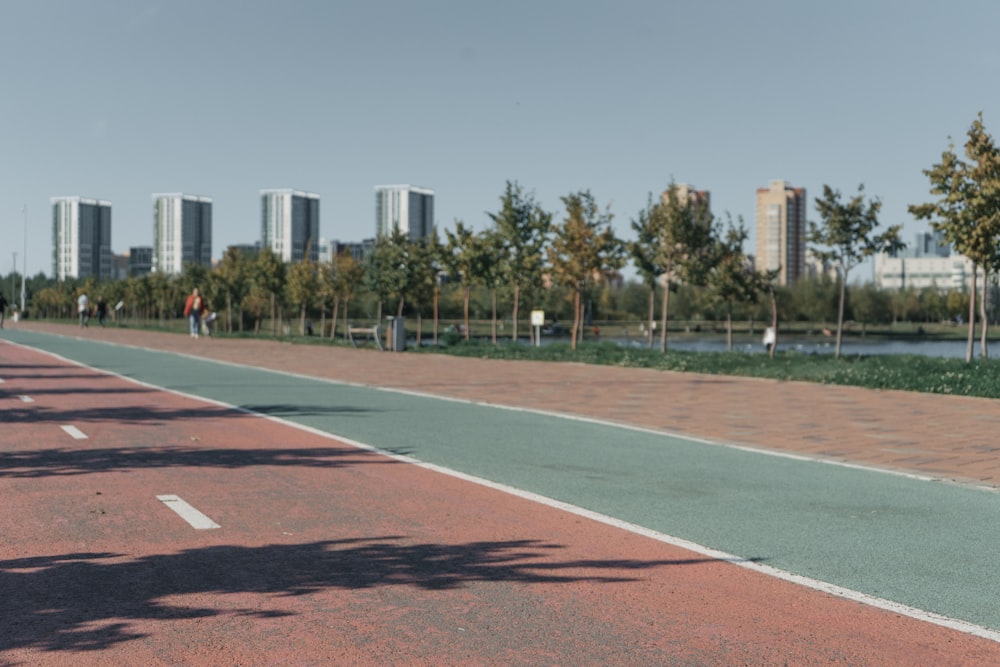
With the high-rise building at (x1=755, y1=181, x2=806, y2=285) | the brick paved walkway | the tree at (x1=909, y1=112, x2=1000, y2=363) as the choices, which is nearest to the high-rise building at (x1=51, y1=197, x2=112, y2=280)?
the high-rise building at (x1=755, y1=181, x2=806, y2=285)

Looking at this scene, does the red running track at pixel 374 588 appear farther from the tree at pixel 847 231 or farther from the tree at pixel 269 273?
the tree at pixel 269 273

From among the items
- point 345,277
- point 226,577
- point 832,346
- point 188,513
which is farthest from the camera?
point 832,346

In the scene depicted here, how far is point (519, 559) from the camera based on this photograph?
5.80 meters

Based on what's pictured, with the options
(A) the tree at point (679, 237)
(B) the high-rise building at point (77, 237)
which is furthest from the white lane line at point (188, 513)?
(B) the high-rise building at point (77, 237)

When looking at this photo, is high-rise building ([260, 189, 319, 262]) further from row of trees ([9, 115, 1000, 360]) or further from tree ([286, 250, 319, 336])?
row of trees ([9, 115, 1000, 360])

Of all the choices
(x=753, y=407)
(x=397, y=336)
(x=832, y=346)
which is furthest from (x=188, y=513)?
(x=832, y=346)

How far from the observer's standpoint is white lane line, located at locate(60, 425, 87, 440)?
1096 centimetres

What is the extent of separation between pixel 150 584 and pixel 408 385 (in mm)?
13675

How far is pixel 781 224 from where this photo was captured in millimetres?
193375

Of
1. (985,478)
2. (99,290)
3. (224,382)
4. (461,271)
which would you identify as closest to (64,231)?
(99,290)

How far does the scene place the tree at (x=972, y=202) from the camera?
2167cm

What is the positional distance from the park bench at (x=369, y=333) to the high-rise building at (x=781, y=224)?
161 metres

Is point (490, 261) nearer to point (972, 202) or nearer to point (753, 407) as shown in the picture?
point (972, 202)

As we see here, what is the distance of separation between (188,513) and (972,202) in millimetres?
18690
